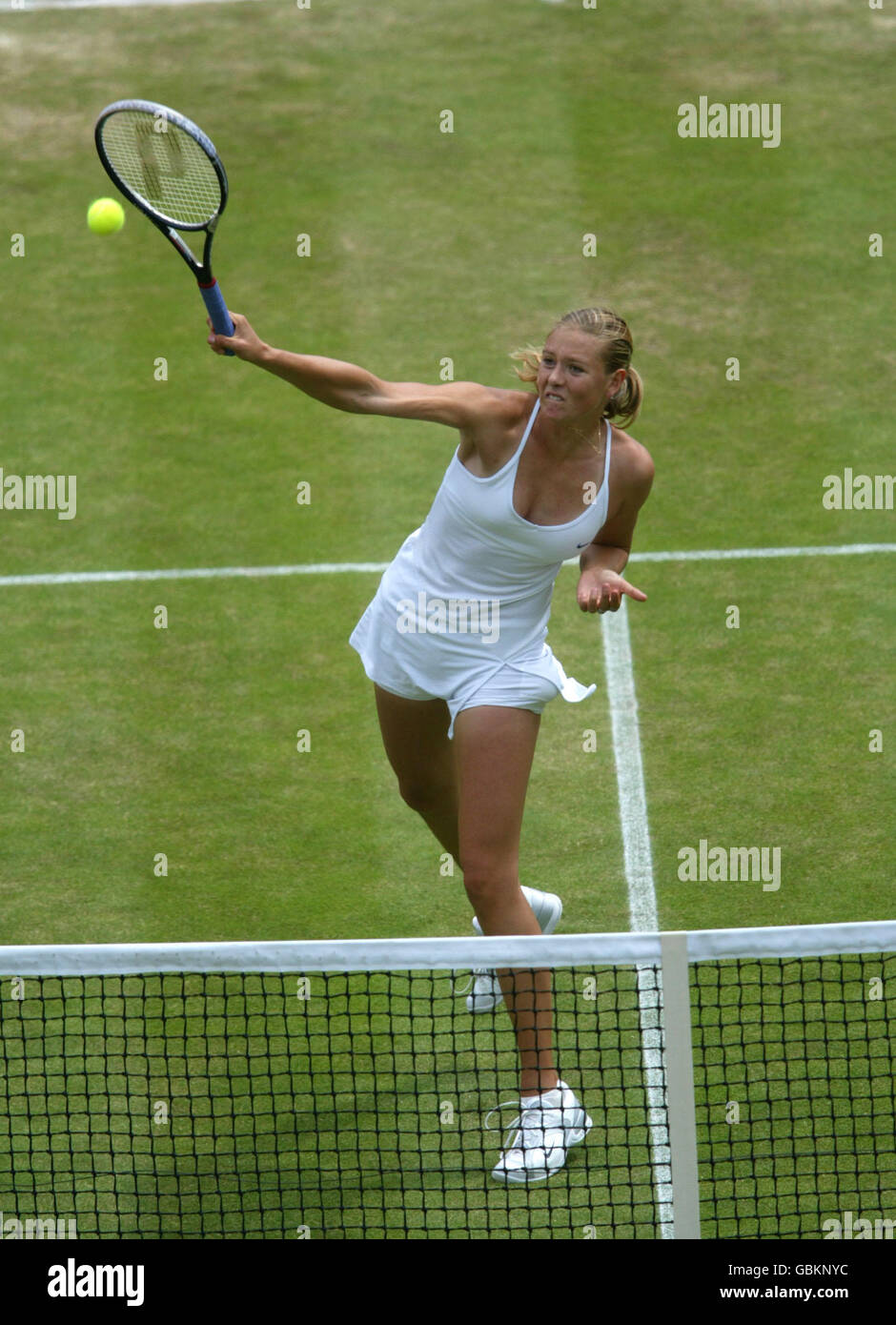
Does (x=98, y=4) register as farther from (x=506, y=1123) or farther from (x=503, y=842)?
(x=506, y=1123)

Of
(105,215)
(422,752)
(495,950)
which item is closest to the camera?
(495,950)

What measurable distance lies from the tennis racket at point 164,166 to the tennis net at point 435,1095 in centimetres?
271

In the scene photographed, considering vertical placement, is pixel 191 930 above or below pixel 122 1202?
above

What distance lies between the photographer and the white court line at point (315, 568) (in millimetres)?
9562

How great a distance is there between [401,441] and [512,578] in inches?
200

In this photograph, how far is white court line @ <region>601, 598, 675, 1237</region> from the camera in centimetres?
574

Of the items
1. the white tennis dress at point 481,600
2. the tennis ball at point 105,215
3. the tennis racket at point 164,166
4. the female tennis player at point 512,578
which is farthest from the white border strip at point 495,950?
the tennis ball at point 105,215

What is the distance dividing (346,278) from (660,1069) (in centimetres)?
786

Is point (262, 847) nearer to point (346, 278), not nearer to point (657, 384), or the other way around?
point (657, 384)

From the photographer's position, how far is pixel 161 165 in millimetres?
6316

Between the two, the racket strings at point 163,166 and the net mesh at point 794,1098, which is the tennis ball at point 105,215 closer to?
the racket strings at point 163,166

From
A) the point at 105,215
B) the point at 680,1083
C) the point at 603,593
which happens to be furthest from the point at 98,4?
the point at 680,1083
